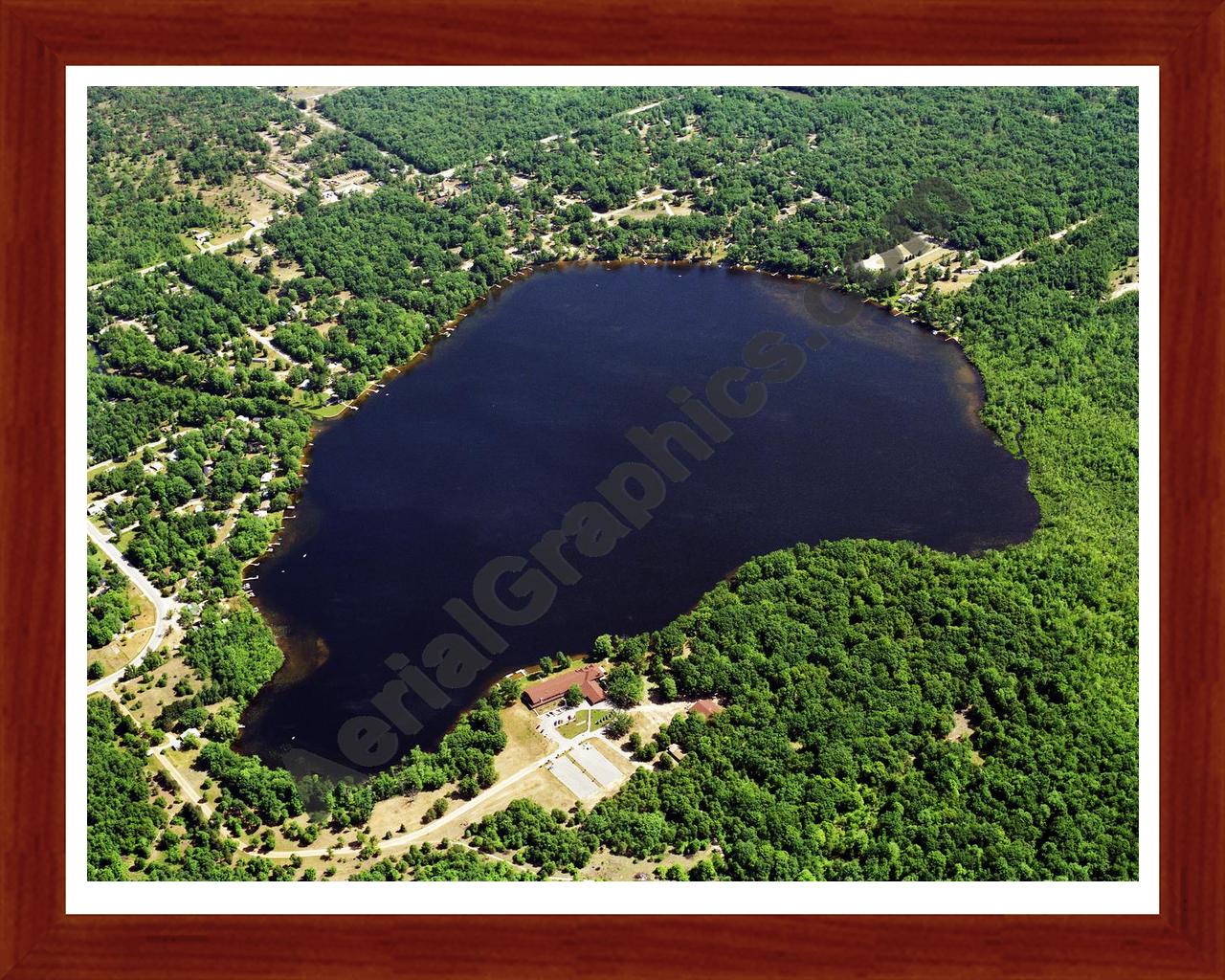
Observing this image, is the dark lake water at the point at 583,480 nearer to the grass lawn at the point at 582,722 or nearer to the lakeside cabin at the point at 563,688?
the lakeside cabin at the point at 563,688

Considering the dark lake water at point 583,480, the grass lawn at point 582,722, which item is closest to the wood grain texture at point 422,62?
the grass lawn at point 582,722

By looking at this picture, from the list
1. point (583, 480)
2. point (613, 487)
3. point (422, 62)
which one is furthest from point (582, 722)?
point (422, 62)

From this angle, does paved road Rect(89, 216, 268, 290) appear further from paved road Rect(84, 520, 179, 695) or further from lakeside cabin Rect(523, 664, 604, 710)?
lakeside cabin Rect(523, 664, 604, 710)

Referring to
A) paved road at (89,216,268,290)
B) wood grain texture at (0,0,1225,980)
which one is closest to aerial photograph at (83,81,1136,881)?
paved road at (89,216,268,290)

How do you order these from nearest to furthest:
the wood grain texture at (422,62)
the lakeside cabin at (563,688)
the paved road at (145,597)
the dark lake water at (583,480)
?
the wood grain texture at (422,62), the lakeside cabin at (563,688), the paved road at (145,597), the dark lake water at (583,480)

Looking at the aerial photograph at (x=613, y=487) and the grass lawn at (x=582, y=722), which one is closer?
the aerial photograph at (x=613, y=487)

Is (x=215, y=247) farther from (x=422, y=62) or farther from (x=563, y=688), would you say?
(x=422, y=62)

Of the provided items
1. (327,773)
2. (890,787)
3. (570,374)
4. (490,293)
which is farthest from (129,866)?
(490,293)
